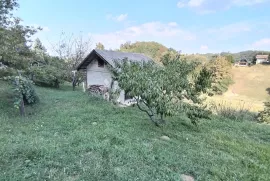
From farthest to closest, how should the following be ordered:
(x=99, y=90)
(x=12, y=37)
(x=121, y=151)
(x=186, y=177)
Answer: (x=99, y=90) < (x=12, y=37) < (x=121, y=151) < (x=186, y=177)

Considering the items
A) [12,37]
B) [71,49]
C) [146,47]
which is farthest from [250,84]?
[12,37]

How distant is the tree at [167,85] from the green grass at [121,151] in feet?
2.70

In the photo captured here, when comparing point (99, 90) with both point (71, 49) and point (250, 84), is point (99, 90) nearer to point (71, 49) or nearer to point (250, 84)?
point (71, 49)

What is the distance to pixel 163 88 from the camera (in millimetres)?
5859

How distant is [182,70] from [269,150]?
3.08 m

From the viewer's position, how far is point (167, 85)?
5.88 meters

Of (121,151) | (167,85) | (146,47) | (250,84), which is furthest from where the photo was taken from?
(146,47)

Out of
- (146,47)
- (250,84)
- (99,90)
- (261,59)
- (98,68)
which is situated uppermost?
(146,47)

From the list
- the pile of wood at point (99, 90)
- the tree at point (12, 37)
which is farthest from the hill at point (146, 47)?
the tree at point (12, 37)

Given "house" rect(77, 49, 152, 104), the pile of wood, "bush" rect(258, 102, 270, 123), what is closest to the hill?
"house" rect(77, 49, 152, 104)

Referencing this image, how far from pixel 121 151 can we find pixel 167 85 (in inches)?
89.3

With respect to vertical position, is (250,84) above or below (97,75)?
below

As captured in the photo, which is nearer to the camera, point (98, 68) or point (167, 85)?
point (167, 85)

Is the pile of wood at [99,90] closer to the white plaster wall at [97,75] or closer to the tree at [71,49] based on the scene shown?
the white plaster wall at [97,75]
